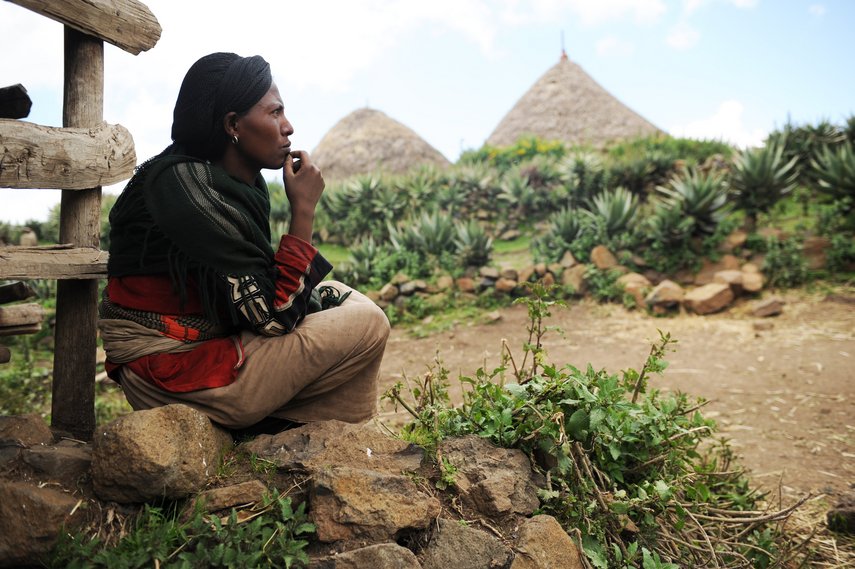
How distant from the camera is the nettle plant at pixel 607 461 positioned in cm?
250

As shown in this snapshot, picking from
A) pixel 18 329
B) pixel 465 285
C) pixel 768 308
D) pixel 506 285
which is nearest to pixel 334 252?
pixel 465 285

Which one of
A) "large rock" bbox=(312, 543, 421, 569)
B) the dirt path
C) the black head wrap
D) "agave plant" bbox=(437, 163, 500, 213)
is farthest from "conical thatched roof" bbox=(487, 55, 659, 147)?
"large rock" bbox=(312, 543, 421, 569)

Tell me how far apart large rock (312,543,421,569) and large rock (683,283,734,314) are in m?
6.41

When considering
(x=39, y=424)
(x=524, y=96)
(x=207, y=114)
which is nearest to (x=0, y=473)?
(x=39, y=424)

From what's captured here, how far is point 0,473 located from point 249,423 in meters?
0.85

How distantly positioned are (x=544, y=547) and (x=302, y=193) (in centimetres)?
158

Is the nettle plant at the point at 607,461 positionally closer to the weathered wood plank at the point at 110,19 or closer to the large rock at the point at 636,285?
the weathered wood plank at the point at 110,19

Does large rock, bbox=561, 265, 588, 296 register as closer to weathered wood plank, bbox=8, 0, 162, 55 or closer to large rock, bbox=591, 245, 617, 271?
large rock, bbox=591, 245, 617, 271

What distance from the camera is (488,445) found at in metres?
2.63

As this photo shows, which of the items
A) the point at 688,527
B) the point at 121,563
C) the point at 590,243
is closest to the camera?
the point at 121,563

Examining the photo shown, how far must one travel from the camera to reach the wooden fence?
2.65 m

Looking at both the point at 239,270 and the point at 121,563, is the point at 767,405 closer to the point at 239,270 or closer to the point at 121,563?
the point at 239,270

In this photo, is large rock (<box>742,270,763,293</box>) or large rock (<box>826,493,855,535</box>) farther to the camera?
large rock (<box>742,270,763,293</box>)

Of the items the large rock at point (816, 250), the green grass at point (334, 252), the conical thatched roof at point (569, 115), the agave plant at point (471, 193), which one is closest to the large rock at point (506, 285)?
the green grass at point (334, 252)
